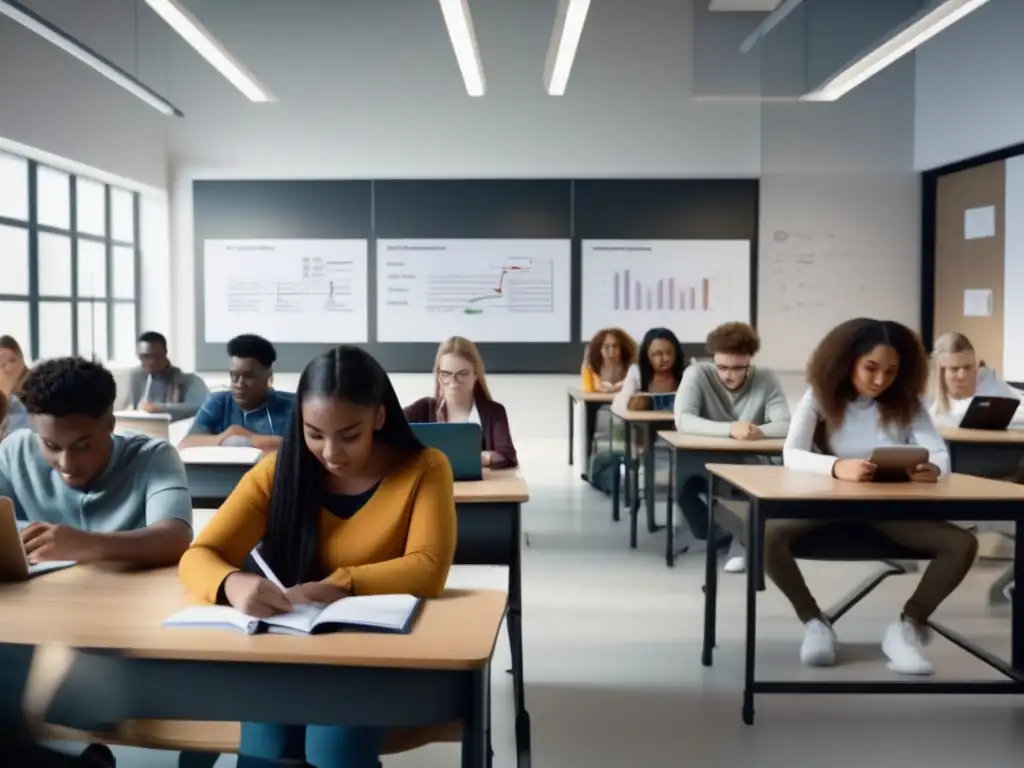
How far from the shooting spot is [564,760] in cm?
266

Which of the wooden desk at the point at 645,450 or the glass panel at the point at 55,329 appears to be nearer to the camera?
the wooden desk at the point at 645,450

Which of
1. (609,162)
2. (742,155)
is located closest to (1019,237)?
(742,155)

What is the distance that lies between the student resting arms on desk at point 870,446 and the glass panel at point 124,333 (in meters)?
6.90

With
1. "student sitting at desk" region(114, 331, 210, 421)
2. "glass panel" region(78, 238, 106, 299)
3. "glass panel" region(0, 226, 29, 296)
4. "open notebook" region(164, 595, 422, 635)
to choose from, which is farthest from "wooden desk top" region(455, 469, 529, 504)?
"glass panel" region(78, 238, 106, 299)

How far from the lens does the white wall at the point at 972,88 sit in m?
7.15

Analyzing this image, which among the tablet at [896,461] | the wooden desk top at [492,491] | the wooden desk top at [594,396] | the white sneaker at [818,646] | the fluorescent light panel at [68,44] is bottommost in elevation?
the white sneaker at [818,646]

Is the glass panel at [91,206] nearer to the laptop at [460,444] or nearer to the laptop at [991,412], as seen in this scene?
the laptop at [460,444]

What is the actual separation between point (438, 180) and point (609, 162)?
1.52 meters

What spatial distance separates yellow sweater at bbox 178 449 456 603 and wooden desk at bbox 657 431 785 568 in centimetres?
247

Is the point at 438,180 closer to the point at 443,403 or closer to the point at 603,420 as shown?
the point at 603,420

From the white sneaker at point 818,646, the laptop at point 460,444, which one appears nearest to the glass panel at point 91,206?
the laptop at point 460,444

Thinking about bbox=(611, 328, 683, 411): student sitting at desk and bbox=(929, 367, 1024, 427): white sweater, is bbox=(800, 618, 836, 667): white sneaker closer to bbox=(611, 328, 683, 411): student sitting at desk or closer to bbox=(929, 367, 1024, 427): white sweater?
bbox=(929, 367, 1024, 427): white sweater

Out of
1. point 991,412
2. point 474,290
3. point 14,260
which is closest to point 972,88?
point 991,412

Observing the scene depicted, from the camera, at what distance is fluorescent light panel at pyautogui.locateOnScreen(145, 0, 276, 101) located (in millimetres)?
5207
